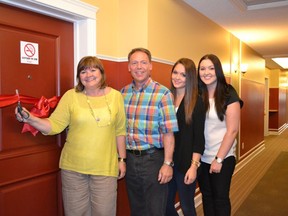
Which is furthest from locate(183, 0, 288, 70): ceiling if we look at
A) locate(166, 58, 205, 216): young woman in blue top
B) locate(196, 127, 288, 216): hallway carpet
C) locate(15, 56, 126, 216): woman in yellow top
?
locate(196, 127, 288, 216): hallway carpet

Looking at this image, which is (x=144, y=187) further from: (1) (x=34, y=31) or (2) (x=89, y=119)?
(1) (x=34, y=31)

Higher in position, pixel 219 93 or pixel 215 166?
pixel 219 93

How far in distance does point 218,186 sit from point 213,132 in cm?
37

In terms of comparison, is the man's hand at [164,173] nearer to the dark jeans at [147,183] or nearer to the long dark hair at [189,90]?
the dark jeans at [147,183]

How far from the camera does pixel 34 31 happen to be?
1.86m

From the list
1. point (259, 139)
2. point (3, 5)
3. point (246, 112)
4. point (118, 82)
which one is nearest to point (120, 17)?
point (118, 82)

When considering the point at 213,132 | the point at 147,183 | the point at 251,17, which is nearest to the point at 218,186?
the point at 213,132

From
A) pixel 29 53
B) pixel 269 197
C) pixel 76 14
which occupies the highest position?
pixel 76 14

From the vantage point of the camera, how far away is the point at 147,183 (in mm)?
1880

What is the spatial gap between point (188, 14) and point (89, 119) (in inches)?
80.7

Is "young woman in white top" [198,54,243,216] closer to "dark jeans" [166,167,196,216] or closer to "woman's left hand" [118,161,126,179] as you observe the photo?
"dark jeans" [166,167,196,216]

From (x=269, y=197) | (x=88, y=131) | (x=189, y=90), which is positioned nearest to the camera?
(x=88, y=131)

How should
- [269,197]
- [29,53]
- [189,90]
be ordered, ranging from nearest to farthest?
[29,53] < [189,90] < [269,197]

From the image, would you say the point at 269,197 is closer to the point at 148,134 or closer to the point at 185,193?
the point at 185,193
